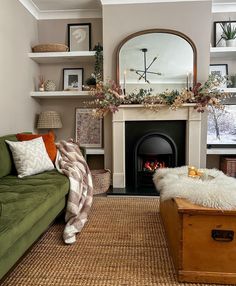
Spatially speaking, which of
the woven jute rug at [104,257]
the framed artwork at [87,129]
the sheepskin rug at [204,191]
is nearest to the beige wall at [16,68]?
the framed artwork at [87,129]

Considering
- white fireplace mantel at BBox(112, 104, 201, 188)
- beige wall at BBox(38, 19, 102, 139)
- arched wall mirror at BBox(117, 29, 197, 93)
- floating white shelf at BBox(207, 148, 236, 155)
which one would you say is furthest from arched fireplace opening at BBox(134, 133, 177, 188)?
beige wall at BBox(38, 19, 102, 139)

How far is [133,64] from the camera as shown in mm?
3812

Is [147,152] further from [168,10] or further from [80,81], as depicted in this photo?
[168,10]

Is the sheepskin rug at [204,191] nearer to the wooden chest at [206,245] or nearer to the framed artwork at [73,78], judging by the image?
the wooden chest at [206,245]

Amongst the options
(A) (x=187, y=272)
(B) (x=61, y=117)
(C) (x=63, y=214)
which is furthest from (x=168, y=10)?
(A) (x=187, y=272)

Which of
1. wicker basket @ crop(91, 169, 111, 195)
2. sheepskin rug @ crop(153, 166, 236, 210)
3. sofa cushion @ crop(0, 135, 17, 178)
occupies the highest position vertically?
sofa cushion @ crop(0, 135, 17, 178)

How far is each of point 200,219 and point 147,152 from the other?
2.18 metres

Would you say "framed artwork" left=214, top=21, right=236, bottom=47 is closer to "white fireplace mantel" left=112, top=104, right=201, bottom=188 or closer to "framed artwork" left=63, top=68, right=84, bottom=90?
"white fireplace mantel" left=112, top=104, right=201, bottom=188

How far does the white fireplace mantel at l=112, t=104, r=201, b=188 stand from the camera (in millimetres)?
3705

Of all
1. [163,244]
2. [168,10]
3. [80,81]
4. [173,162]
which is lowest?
[163,244]

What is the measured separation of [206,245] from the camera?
5.42 feet

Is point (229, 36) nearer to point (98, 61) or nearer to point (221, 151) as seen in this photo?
point (221, 151)

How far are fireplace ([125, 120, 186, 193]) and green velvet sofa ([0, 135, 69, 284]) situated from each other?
150cm

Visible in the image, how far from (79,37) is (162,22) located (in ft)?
4.38
